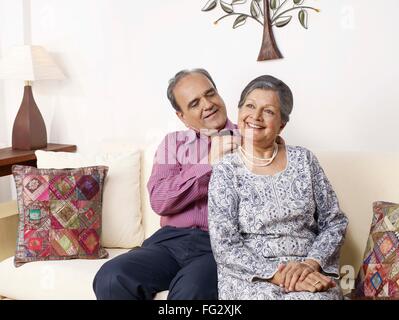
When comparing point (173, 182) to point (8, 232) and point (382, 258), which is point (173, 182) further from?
point (8, 232)

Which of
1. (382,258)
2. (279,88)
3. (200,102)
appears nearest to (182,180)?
(200,102)

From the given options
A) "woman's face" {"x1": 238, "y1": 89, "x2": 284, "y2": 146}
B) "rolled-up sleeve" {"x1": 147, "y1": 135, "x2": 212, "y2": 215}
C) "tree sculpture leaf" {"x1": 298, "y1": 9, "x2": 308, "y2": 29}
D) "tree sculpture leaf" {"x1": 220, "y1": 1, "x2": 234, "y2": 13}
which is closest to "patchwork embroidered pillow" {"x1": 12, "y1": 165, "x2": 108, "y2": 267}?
"rolled-up sleeve" {"x1": 147, "y1": 135, "x2": 212, "y2": 215}

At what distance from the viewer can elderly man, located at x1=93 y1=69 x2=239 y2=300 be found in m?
1.93

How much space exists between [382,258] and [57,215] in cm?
132

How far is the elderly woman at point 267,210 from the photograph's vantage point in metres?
1.80

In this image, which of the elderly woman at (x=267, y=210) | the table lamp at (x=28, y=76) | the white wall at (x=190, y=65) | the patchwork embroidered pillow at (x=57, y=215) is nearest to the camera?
the elderly woman at (x=267, y=210)

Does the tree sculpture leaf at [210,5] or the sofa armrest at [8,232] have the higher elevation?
the tree sculpture leaf at [210,5]

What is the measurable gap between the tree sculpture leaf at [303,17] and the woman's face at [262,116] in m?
0.86

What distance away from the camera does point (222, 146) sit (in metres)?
2.05

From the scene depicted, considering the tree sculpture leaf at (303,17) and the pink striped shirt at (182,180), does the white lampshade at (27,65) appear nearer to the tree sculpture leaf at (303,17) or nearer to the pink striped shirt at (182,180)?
the pink striped shirt at (182,180)

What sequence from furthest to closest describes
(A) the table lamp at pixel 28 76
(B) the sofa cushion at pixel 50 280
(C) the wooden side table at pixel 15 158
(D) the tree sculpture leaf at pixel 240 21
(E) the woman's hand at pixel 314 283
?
(A) the table lamp at pixel 28 76, (C) the wooden side table at pixel 15 158, (D) the tree sculpture leaf at pixel 240 21, (B) the sofa cushion at pixel 50 280, (E) the woman's hand at pixel 314 283

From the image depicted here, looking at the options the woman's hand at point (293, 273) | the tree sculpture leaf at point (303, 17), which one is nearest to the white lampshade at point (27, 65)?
the tree sculpture leaf at point (303, 17)

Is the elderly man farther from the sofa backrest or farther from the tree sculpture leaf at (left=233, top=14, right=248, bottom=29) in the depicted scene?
the tree sculpture leaf at (left=233, top=14, right=248, bottom=29)
